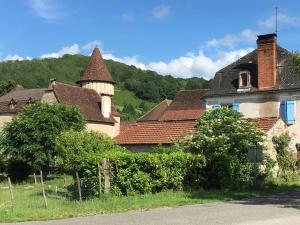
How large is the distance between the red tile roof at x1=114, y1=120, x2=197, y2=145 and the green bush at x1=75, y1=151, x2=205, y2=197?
7536 millimetres

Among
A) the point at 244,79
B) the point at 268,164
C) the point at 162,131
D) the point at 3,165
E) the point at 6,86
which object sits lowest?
the point at 3,165

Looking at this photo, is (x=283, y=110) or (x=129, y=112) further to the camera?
(x=129, y=112)

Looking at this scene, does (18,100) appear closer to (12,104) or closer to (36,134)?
(12,104)

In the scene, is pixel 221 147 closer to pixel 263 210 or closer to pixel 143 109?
pixel 263 210

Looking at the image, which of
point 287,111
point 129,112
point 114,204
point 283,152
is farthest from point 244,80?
point 129,112

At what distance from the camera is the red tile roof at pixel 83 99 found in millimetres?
55156

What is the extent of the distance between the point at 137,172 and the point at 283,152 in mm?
12476

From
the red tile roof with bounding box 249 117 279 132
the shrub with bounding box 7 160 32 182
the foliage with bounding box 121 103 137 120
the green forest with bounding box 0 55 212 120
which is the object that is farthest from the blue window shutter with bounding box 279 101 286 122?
the green forest with bounding box 0 55 212 120

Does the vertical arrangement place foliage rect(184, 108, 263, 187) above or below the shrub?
above

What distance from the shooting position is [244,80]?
135 ft

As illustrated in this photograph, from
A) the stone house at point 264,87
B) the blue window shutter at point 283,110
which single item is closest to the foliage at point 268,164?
the stone house at point 264,87

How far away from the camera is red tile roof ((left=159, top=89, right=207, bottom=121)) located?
5780 cm

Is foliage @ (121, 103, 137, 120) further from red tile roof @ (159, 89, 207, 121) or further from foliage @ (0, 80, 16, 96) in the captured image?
red tile roof @ (159, 89, 207, 121)

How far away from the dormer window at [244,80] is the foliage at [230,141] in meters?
12.4
